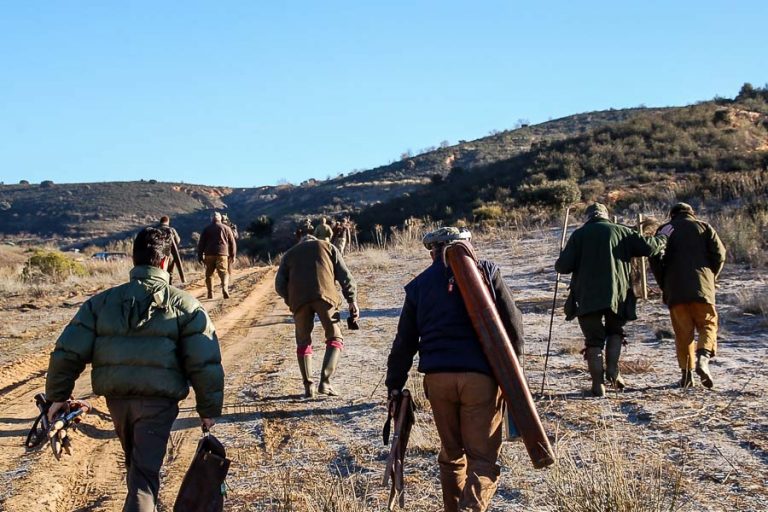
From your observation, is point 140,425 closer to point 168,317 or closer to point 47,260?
point 168,317

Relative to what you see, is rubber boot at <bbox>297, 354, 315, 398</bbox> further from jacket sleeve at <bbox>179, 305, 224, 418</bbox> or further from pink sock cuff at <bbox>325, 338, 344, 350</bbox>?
jacket sleeve at <bbox>179, 305, 224, 418</bbox>

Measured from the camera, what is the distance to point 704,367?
8.62 meters

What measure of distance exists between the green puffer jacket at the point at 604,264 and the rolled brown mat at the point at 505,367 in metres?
3.98

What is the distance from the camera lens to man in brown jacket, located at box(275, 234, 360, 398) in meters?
9.32

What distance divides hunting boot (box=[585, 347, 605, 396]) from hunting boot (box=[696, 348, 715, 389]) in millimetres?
984

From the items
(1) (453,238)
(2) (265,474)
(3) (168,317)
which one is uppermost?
(1) (453,238)

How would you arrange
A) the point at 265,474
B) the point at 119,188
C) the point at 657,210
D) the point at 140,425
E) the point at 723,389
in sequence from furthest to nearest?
1. the point at 119,188
2. the point at 657,210
3. the point at 723,389
4. the point at 265,474
5. the point at 140,425

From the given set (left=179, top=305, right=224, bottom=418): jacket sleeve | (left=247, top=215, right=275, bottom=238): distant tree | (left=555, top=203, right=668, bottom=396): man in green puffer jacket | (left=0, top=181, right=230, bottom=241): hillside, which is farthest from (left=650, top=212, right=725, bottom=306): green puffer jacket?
(left=0, top=181, right=230, bottom=241): hillside

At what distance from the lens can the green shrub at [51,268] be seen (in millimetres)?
26938

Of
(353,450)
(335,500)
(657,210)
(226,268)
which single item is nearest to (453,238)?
(335,500)

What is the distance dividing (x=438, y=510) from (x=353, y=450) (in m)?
1.60

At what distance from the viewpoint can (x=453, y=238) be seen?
5.23m

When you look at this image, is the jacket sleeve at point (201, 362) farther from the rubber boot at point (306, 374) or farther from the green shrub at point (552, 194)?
the green shrub at point (552, 194)

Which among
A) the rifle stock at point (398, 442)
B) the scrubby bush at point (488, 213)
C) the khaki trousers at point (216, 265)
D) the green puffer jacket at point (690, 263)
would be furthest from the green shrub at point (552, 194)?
the rifle stock at point (398, 442)
